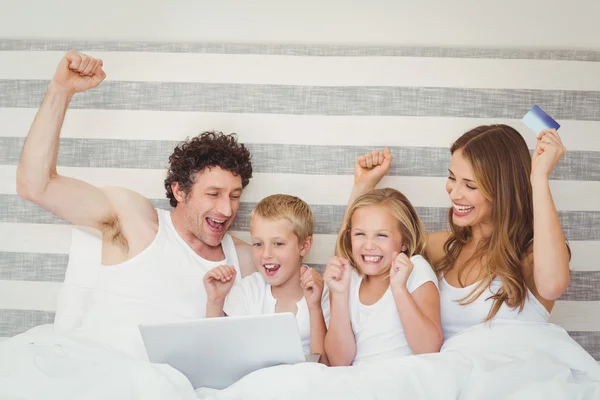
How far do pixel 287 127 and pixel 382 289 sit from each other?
75cm

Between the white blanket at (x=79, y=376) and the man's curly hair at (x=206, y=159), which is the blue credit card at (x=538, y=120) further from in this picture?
the white blanket at (x=79, y=376)

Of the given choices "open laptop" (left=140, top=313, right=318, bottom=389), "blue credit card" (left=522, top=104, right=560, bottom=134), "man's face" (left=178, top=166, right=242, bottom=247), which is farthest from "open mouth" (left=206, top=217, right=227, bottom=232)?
"blue credit card" (left=522, top=104, right=560, bottom=134)

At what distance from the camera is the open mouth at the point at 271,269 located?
216cm

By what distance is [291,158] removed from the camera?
2.48 metres

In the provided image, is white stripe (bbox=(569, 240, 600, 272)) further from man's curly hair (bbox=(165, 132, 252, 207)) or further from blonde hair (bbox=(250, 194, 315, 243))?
man's curly hair (bbox=(165, 132, 252, 207))

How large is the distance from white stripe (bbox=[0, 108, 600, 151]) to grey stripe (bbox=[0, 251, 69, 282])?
1.51 ft

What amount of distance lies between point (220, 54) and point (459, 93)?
92 centimetres

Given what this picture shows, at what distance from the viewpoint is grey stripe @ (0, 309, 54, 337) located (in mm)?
2439

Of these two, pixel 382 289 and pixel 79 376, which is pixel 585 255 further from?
pixel 79 376

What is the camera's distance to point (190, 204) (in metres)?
2.32

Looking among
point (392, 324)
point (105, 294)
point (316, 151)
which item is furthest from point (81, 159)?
point (392, 324)

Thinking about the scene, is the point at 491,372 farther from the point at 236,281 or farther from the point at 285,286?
the point at 236,281

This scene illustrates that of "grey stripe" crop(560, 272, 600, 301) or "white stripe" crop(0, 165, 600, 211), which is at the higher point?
"white stripe" crop(0, 165, 600, 211)

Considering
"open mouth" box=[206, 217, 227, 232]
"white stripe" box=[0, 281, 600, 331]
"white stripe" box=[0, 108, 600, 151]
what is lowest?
"white stripe" box=[0, 281, 600, 331]
